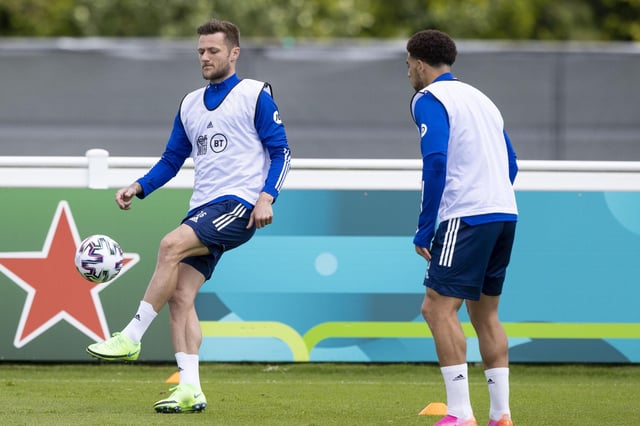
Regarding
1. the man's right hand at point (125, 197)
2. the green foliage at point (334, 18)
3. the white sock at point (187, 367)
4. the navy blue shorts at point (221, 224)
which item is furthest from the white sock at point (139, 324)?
the green foliage at point (334, 18)

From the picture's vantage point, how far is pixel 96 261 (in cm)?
699

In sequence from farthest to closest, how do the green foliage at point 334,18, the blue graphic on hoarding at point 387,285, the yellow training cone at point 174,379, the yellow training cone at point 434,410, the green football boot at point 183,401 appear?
the green foliage at point 334,18 < the blue graphic on hoarding at point 387,285 < the yellow training cone at point 174,379 < the yellow training cone at point 434,410 < the green football boot at point 183,401

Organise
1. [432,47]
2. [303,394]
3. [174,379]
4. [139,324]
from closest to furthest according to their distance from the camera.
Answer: [432,47], [139,324], [303,394], [174,379]

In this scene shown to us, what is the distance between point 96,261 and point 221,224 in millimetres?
735

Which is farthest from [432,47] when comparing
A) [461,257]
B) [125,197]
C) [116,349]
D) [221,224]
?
[116,349]

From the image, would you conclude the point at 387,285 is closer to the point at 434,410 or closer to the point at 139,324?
the point at 434,410

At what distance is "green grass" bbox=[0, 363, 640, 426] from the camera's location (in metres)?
6.97

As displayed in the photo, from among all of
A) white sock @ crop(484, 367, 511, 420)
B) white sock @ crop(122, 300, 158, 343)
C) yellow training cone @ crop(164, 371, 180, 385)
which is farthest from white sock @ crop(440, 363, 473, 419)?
yellow training cone @ crop(164, 371, 180, 385)

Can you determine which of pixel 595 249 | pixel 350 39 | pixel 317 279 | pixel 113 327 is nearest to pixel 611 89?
pixel 595 249

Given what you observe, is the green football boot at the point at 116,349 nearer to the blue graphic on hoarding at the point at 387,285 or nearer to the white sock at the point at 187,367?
the white sock at the point at 187,367

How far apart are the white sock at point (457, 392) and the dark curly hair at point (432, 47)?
1536mm

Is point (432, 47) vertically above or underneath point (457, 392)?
above

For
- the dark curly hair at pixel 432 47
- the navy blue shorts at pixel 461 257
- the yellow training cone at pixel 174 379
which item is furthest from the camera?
the yellow training cone at pixel 174 379

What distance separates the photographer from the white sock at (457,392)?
6.21m
